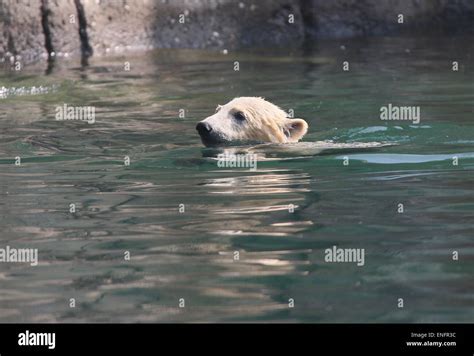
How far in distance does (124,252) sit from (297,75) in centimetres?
720

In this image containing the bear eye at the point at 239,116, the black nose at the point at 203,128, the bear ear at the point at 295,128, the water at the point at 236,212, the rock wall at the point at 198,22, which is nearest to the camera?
the water at the point at 236,212

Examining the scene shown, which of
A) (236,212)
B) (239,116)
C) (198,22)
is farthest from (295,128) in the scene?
(198,22)

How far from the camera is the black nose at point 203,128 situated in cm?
711

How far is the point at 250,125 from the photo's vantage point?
24.7ft

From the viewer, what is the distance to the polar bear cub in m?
7.32

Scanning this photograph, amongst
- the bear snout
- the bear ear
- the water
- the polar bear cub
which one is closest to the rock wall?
the water

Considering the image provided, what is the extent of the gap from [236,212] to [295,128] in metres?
2.46

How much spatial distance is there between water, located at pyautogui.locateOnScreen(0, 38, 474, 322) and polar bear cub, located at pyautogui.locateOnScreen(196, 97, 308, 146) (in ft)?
0.71

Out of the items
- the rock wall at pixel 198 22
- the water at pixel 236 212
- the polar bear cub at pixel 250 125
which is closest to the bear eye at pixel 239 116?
the polar bear cub at pixel 250 125

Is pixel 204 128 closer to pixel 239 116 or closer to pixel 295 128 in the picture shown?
pixel 239 116

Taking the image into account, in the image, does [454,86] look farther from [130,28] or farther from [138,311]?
[138,311]

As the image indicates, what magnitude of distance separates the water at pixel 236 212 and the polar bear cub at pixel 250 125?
21 cm

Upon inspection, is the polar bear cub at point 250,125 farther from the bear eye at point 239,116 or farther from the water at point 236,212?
the water at point 236,212
